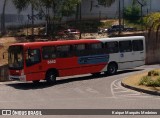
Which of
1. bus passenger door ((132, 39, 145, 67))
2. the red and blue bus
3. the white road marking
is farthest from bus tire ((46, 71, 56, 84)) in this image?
bus passenger door ((132, 39, 145, 67))

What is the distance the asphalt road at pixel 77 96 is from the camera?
18.1 meters

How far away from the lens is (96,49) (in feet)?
104

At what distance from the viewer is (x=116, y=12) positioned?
Result: 6881 cm

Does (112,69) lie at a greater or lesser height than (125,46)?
lesser

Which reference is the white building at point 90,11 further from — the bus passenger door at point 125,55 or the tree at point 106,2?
the bus passenger door at point 125,55

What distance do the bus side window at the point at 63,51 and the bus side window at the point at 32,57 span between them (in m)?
1.70

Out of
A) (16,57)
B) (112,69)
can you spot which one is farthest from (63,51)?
(112,69)

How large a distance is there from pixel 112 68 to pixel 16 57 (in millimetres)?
7826

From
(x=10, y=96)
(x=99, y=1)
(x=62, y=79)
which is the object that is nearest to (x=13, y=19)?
(x=99, y=1)

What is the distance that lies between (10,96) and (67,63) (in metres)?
7.68

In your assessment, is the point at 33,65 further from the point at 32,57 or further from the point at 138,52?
the point at 138,52

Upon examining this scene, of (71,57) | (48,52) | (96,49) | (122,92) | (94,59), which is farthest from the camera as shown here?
(96,49)

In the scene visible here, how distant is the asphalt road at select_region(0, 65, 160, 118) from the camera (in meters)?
18.1

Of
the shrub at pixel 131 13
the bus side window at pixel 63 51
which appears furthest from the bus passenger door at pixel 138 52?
the shrub at pixel 131 13
